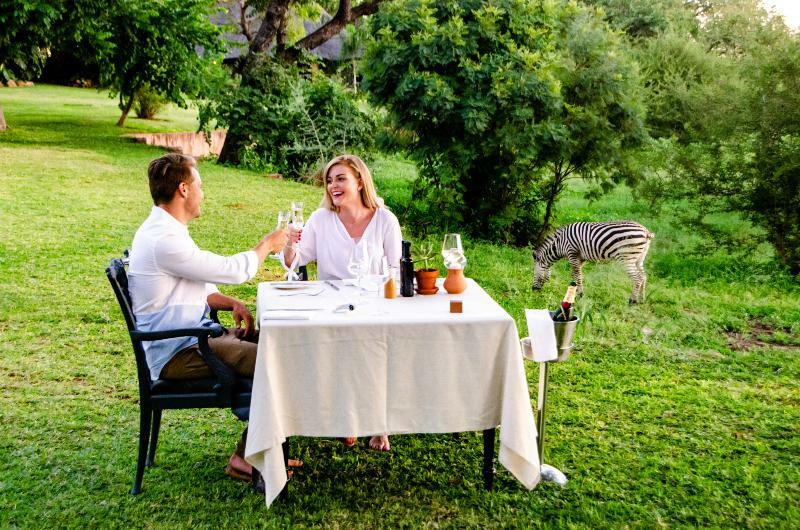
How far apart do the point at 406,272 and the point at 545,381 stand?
0.98m

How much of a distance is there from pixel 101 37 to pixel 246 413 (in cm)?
1531

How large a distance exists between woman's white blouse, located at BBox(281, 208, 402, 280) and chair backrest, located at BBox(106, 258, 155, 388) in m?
1.27

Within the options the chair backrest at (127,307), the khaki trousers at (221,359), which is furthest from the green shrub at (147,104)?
the khaki trousers at (221,359)

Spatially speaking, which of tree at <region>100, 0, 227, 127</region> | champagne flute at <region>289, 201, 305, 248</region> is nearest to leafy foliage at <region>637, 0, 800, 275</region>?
champagne flute at <region>289, 201, 305, 248</region>

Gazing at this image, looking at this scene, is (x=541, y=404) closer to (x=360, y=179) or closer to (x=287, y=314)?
(x=287, y=314)

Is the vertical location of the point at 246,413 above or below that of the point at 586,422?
above

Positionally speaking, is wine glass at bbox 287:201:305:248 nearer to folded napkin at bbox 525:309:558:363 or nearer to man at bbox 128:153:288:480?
man at bbox 128:153:288:480

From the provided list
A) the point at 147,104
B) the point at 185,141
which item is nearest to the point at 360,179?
the point at 185,141

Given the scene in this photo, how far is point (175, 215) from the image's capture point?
13.3ft

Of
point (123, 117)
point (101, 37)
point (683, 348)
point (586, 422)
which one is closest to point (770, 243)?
point (683, 348)

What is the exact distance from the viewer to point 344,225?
5094mm

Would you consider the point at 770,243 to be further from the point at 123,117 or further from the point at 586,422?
the point at 123,117

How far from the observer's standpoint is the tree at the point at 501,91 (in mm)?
11102

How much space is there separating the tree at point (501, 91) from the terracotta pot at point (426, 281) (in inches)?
278
